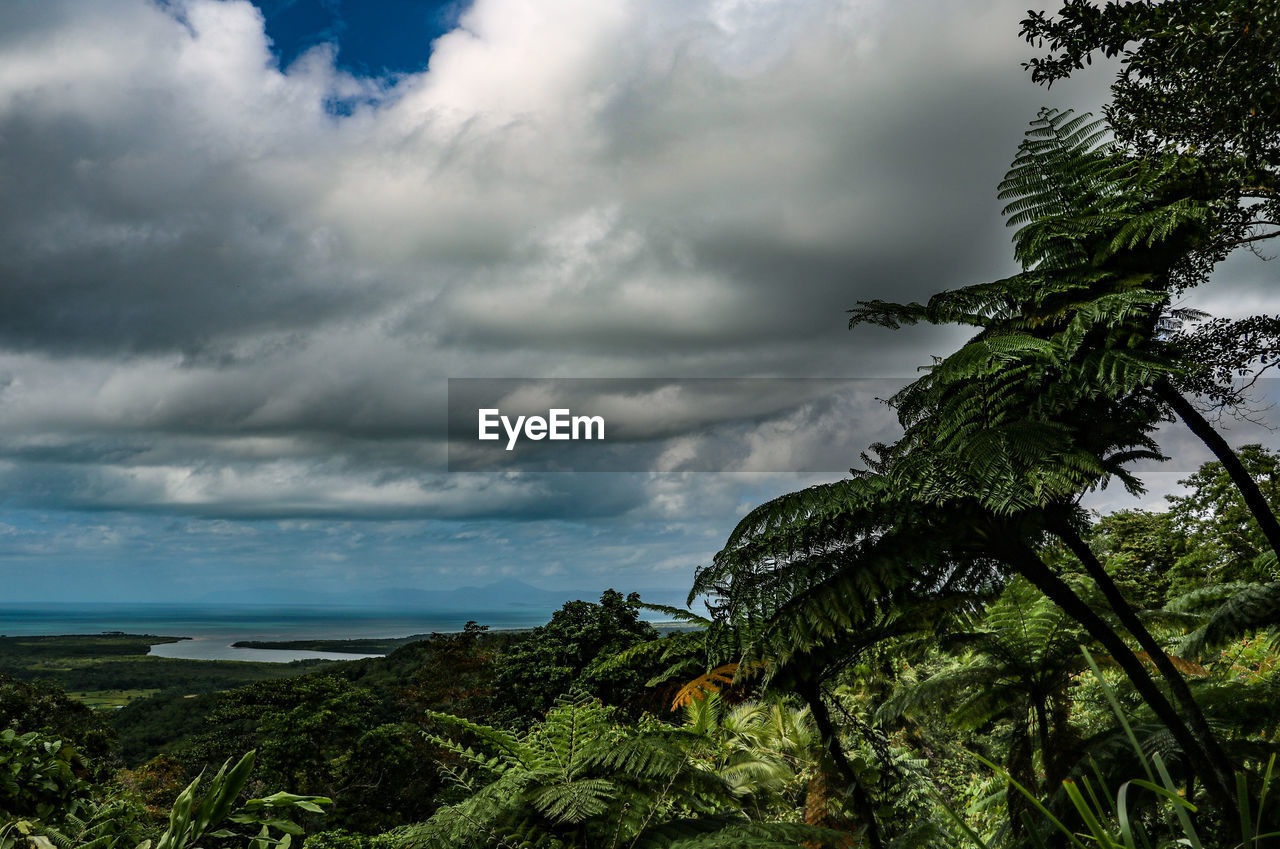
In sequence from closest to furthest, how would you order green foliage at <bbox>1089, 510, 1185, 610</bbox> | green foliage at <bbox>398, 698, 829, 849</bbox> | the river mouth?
green foliage at <bbox>398, 698, 829, 849</bbox>, green foliage at <bbox>1089, 510, 1185, 610</bbox>, the river mouth

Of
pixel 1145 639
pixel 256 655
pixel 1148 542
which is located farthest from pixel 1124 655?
pixel 256 655

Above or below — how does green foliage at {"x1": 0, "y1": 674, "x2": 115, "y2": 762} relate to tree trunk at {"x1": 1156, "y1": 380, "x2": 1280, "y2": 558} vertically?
below

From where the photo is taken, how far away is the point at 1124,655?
2344mm

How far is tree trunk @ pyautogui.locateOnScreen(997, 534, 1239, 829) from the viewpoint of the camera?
2.31 meters

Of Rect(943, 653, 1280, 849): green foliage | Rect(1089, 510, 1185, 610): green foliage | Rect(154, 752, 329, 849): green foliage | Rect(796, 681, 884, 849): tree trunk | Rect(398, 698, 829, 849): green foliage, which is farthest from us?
Rect(1089, 510, 1185, 610): green foliage

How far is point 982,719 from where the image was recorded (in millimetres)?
4738

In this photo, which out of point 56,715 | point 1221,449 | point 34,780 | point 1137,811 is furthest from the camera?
point 56,715

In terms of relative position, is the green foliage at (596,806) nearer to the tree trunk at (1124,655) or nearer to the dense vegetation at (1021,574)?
the dense vegetation at (1021,574)

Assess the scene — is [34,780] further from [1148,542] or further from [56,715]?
[1148,542]

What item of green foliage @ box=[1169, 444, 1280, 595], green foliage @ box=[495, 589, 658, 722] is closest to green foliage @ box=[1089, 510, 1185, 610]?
green foliage @ box=[1169, 444, 1280, 595]

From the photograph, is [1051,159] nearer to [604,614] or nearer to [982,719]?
[982,719]

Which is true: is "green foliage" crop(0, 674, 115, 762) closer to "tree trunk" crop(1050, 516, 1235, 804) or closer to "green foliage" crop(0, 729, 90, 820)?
"green foliage" crop(0, 729, 90, 820)

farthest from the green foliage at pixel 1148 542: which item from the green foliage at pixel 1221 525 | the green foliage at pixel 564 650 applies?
the green foliage at pixel 564 650

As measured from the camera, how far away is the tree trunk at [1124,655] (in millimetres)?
2307
